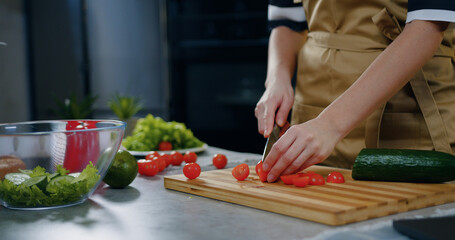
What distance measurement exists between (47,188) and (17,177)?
69 millimetres

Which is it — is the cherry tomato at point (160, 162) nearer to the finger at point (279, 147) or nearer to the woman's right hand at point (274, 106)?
the woman's right hand at point (274, 106)

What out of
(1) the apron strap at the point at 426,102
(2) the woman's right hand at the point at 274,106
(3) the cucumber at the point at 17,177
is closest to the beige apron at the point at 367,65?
(1) the apron strap at the point at 426,102

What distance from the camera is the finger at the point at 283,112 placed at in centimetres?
150

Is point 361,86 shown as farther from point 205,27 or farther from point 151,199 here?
point 205,27

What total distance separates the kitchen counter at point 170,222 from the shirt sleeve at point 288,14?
3.13 ft

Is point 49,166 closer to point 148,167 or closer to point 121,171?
point 121,171

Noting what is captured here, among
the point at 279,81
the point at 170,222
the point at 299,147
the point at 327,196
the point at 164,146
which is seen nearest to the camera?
the point at 170,222

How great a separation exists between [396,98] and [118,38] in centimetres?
327

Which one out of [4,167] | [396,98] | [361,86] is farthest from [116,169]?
[396,98]

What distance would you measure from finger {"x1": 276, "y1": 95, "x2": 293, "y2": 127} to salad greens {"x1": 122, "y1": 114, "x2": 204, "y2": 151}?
563mm

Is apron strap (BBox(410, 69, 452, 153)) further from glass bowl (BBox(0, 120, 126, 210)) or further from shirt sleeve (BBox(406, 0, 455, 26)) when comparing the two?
glass bowl (BBox(0, 120, 126, 210))

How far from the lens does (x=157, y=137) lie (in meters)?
1.98

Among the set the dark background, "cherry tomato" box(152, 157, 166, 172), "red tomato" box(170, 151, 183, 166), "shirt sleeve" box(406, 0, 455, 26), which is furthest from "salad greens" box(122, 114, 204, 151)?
the dark background

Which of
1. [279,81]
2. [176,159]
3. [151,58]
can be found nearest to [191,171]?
[176,159]
